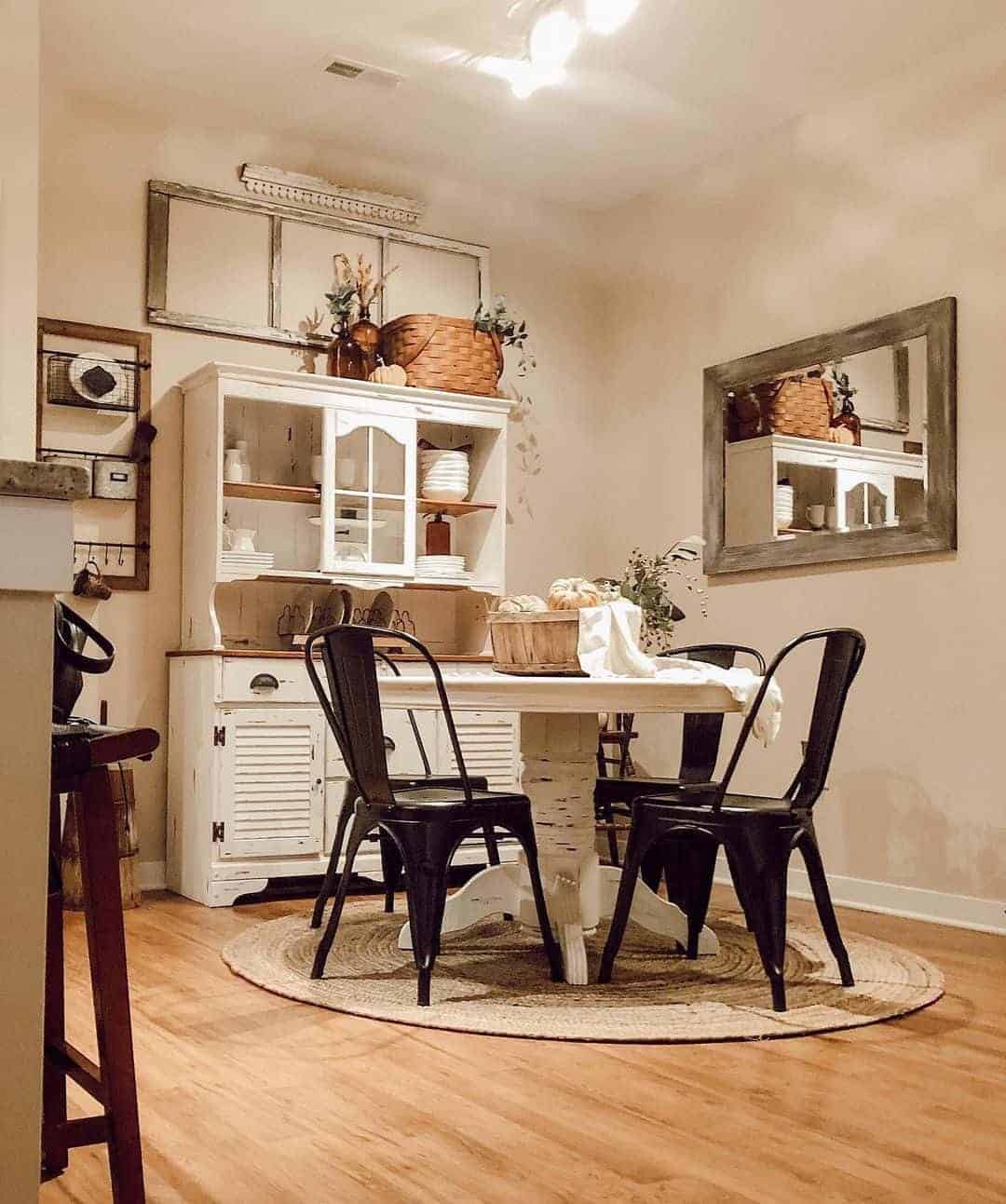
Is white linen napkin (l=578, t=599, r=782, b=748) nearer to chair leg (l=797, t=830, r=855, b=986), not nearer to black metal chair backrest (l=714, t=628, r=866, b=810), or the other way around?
black metal chair backrest (l=714, t=628, r=866, b=810)

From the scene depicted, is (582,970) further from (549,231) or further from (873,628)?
(549,231)

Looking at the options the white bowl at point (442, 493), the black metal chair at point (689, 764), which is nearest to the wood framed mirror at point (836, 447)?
the black metal chair at point (689, 764)

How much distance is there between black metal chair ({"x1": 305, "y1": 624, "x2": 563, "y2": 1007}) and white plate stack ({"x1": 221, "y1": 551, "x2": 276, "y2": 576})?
161cm

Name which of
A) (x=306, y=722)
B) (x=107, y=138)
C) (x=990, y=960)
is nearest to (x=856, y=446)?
(x=990, y=960)

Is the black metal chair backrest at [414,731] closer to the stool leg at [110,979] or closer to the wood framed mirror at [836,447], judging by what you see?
the wood framed mirror at [836,447]

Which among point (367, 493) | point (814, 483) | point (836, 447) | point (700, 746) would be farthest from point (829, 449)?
point (367, 493)

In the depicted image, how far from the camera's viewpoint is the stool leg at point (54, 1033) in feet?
5.66

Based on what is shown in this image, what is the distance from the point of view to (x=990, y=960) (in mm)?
3592

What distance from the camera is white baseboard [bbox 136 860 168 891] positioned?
4.71 metres

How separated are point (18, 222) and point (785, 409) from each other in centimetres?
275

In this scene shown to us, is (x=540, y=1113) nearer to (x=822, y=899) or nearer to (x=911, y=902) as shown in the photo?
(x=822, y=899)

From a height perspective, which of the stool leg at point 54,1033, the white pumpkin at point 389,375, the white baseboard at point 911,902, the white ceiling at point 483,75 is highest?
the white ceiling at point 483,75

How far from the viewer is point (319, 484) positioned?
4918 millimetres

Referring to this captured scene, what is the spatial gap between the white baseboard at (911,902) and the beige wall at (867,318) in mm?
40
